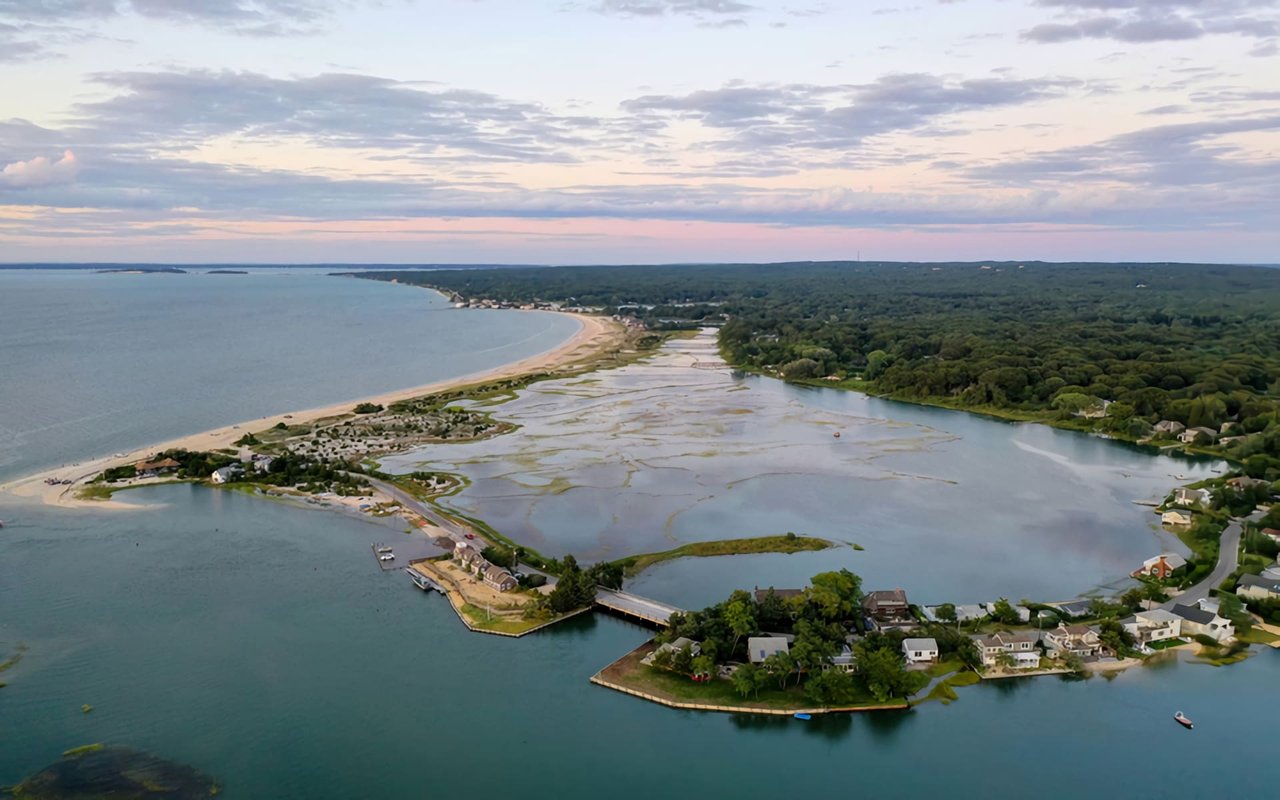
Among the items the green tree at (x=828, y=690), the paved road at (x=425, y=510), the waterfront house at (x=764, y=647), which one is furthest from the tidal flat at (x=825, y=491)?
the green tree at (x=828, y=690)

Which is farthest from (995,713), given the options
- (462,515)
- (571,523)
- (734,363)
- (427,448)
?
(734,363)

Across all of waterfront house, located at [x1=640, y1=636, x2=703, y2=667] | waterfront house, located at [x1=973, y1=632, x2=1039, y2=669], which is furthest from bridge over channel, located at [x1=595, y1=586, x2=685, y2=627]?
waterfront house, located at [x1=973, y1=632, x2=1039, y2=669]

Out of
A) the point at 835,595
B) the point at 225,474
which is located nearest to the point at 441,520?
the point at 225,474

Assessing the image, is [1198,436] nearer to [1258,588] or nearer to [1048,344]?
[1258,588]

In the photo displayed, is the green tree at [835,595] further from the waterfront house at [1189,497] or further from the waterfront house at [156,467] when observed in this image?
the waterfront house at [156,467]

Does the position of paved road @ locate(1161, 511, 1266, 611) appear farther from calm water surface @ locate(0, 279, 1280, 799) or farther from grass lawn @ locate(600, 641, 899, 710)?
grass lawn @ locate(600, 641, 899, 710)

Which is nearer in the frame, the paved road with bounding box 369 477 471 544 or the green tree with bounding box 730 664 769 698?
the green tree with bounding box 730 664 769 698
